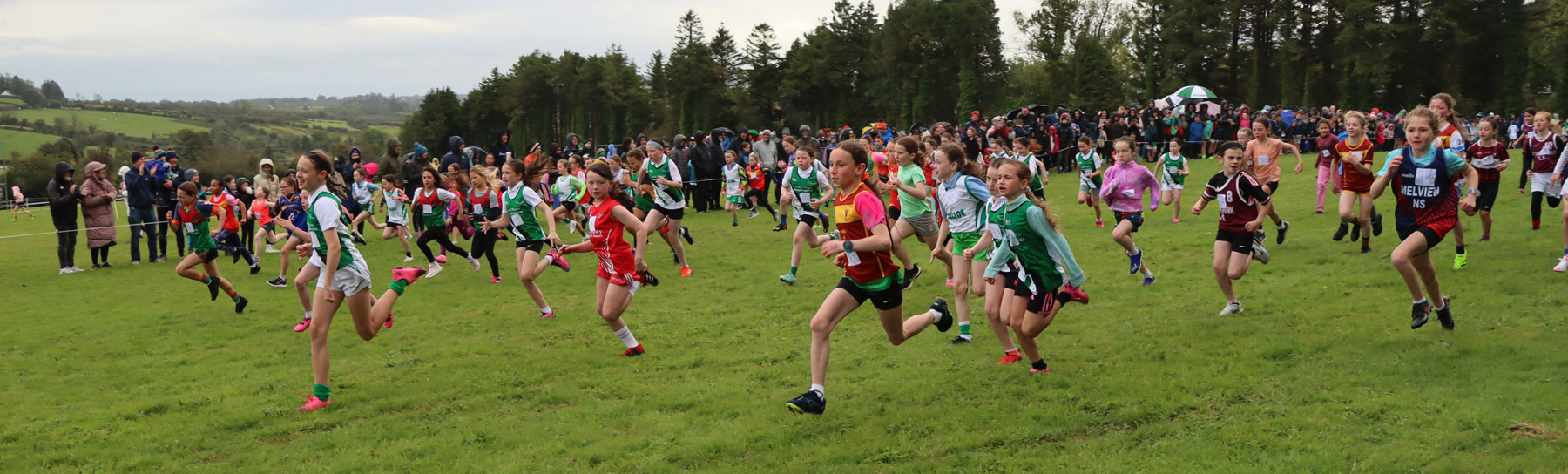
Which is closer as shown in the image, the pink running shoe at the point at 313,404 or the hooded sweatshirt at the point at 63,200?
the pink running shoe at the point at 313,404

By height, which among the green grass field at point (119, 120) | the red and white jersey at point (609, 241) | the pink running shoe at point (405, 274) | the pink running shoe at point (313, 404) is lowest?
the pink running shoe at point (313, 404)

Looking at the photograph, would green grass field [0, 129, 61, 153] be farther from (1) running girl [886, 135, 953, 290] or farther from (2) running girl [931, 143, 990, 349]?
(2) running girl [931, 143, 990, 349]

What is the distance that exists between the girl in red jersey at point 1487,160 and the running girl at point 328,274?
12.7 metres

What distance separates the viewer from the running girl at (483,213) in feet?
44.6

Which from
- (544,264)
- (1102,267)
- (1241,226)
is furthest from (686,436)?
(1102,267)

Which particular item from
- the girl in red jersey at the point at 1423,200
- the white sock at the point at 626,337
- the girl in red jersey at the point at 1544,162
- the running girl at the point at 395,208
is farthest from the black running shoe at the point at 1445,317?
the running girl at the point at 395,208

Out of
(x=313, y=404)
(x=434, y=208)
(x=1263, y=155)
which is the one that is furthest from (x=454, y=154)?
(x=1263, y=155)

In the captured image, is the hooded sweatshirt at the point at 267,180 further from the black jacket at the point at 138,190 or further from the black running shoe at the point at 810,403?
the black running shoe at the point at 810,403

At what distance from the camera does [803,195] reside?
45.4 feet

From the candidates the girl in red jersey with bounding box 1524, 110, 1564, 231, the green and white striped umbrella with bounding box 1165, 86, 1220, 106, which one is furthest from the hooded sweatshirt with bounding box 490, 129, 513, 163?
the green and white striped umbrella with bounding box 1165, 86, 1220, 106

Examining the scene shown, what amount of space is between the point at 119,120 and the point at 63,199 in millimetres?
78051

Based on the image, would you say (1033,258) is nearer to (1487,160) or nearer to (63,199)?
(1487,160)

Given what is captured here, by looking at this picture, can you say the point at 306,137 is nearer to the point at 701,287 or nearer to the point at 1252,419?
the point at 701,287

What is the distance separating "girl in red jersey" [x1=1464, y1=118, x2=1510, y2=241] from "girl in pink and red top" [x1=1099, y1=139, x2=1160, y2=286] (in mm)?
4428
